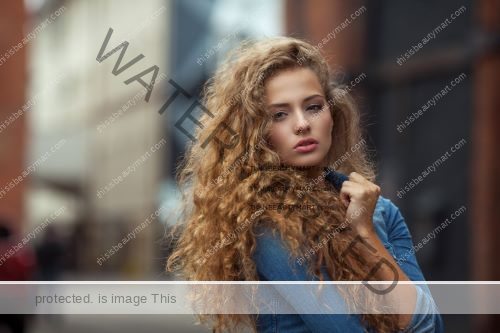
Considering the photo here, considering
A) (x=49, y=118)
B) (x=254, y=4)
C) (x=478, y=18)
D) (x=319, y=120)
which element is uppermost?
(x=49, y=118)

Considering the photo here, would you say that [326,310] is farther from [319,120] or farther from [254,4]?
[254,4]

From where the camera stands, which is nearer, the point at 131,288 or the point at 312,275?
the point at 312,275

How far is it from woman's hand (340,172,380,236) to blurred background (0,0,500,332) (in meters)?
0.45

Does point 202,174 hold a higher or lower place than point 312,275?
higher

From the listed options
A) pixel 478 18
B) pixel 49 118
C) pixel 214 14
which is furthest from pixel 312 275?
pixel 49 118

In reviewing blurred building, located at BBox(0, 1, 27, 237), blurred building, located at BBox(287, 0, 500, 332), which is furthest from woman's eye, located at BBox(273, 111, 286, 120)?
blurred building, located at BBox(0, 1, 27, 237)

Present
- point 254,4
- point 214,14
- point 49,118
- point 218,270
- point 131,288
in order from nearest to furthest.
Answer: point 218,270 → point 131,288 → point 254,4 → point 214,14 → point 49,118

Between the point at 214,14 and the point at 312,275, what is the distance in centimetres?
1933

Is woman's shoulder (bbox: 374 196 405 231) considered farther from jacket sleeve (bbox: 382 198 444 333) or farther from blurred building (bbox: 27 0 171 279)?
blurred building (bbox: 27 0 171 279)

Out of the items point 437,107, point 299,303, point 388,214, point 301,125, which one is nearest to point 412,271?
point 388,214

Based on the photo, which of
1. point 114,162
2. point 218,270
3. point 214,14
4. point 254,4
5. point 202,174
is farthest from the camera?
point 114,162

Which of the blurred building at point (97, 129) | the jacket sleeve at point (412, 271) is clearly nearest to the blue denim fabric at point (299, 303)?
the jacket sleeve at point (412, 271)

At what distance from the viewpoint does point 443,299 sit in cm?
207

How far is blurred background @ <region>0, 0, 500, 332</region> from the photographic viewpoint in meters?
10.3
